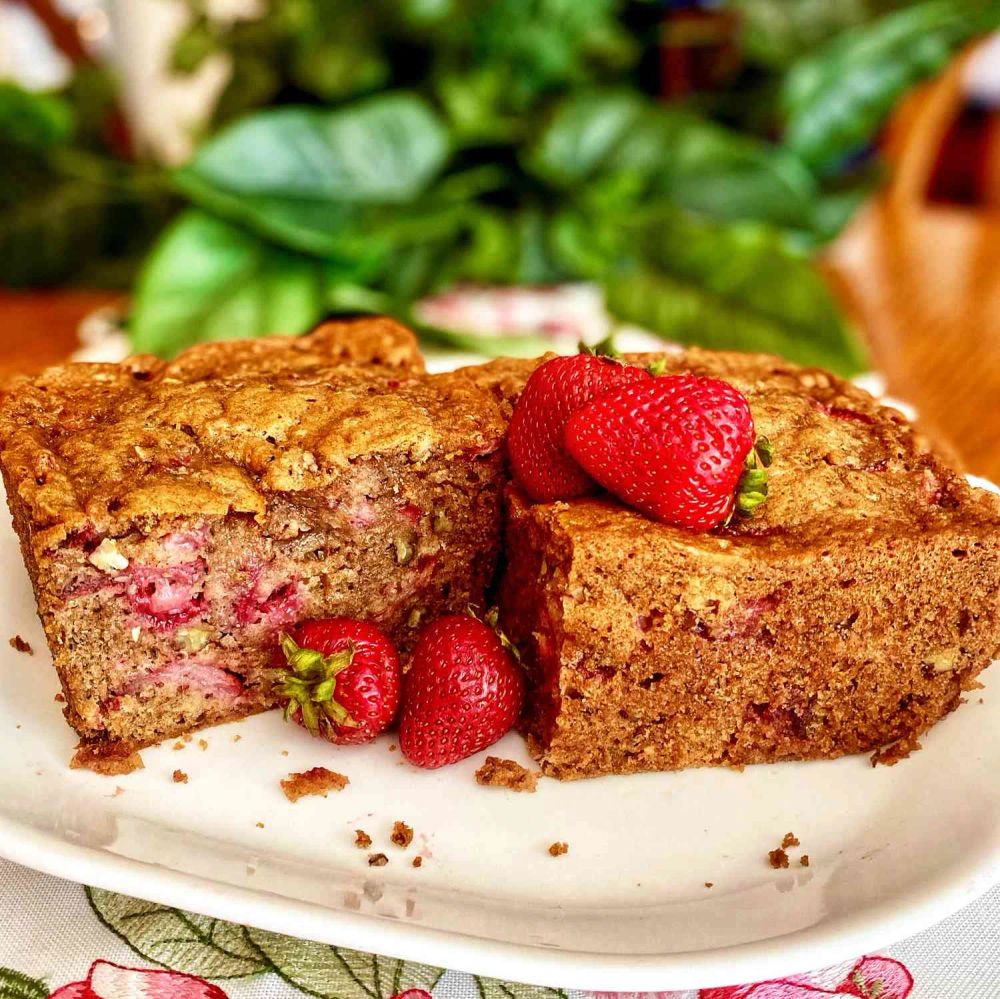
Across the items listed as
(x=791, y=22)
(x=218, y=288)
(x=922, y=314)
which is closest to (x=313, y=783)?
(x=218, y=288)

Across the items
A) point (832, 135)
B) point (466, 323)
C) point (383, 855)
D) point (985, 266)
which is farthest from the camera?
point (985, 266)

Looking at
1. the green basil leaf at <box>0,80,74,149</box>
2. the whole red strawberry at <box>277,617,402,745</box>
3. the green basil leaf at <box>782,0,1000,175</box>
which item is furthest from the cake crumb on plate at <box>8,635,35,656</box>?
the green basil leaf at <box>782,0,1000,175</box>

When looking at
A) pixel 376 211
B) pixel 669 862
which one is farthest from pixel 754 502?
pixel 376 211

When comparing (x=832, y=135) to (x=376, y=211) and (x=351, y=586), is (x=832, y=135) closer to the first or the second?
(x=376, y=211)

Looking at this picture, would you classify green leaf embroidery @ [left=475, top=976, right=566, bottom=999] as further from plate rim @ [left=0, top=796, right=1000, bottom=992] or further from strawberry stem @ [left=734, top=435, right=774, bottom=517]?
strawberry stem @ [left=734, top=435, right=774, bottom=517]

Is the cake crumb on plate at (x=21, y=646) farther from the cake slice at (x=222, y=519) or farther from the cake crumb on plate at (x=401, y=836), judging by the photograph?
the cake crumb on plate at (x=401, y=836)

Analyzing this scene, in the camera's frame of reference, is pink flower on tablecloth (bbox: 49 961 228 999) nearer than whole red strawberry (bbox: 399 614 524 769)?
Yes

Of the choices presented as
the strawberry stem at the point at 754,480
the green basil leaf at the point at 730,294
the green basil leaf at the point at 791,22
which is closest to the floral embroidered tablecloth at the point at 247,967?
the strawberry stem at the point at 754,480

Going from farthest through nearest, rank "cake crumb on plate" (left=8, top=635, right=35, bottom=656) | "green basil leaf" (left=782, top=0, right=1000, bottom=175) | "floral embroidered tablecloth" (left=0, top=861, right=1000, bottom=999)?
"green basil leaf" (left=782, top=0, right=1000, bottom=175) → "cake crumb on plate" (left=8, top=635, right=35, bottom=656) → "floral embroidered tablecloth" (left=0, top=861, right=1000, bottom=999)
